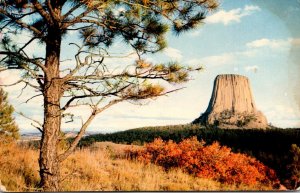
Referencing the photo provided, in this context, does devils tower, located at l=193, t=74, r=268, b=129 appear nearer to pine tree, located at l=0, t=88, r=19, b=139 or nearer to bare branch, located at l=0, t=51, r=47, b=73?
pine tree, located at l=0, t=88, r=19, b=139

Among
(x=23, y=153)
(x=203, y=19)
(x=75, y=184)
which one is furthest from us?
(x=23, y=153)

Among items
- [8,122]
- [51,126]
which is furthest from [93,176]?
[8,122]

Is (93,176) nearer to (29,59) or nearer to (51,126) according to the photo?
(51,126)

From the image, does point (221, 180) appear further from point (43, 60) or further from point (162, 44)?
point (43, 60)

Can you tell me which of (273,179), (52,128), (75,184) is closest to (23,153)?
(75,184)

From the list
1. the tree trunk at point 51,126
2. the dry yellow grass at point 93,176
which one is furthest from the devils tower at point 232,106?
the tree trunk at point 51,126
